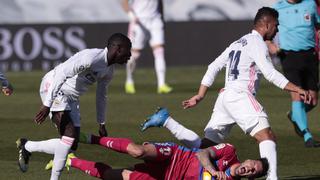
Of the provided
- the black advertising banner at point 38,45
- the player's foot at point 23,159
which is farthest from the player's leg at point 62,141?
the black advertising banner at point 38,45

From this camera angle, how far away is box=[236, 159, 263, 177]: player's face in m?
9.83

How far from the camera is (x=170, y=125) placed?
11.2 meters

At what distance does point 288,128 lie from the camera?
16047 millimetres

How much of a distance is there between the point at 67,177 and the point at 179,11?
19572 millimetres

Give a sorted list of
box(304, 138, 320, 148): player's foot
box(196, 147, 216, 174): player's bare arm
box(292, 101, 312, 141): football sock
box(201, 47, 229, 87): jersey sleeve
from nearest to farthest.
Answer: box(196, 147, 216, 174): player's bare arm
box(201, 47, 229, 87): jersey sleeve
box(304, 138, 320, 148): player's foot
box(292, 101, 312, 141): football sock

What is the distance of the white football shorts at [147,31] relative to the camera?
21.6 meters

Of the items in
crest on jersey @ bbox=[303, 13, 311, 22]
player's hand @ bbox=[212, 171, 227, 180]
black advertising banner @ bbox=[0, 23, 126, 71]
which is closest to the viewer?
player's hand @ bbox=[212, 171, 227, 180]

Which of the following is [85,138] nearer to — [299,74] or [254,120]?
[254,120]

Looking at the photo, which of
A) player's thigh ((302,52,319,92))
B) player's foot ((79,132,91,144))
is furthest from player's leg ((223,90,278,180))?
player's thigh ((302,52,319,92))

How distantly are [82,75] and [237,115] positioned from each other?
1769 millimetres

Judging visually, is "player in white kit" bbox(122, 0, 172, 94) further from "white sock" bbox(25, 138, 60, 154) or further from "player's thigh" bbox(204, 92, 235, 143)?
"player's thigh" bbox(204, 92, 235, 143)

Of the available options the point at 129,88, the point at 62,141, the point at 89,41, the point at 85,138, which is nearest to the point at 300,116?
the point at 85,138

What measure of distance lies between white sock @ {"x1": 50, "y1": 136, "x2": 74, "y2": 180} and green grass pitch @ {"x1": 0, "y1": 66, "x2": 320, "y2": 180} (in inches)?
34.8

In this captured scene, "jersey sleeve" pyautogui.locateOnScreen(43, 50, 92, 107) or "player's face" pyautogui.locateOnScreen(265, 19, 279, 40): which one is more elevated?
"player's face" pyautogui.locateOnScreen(265, 19, 279, 40)
